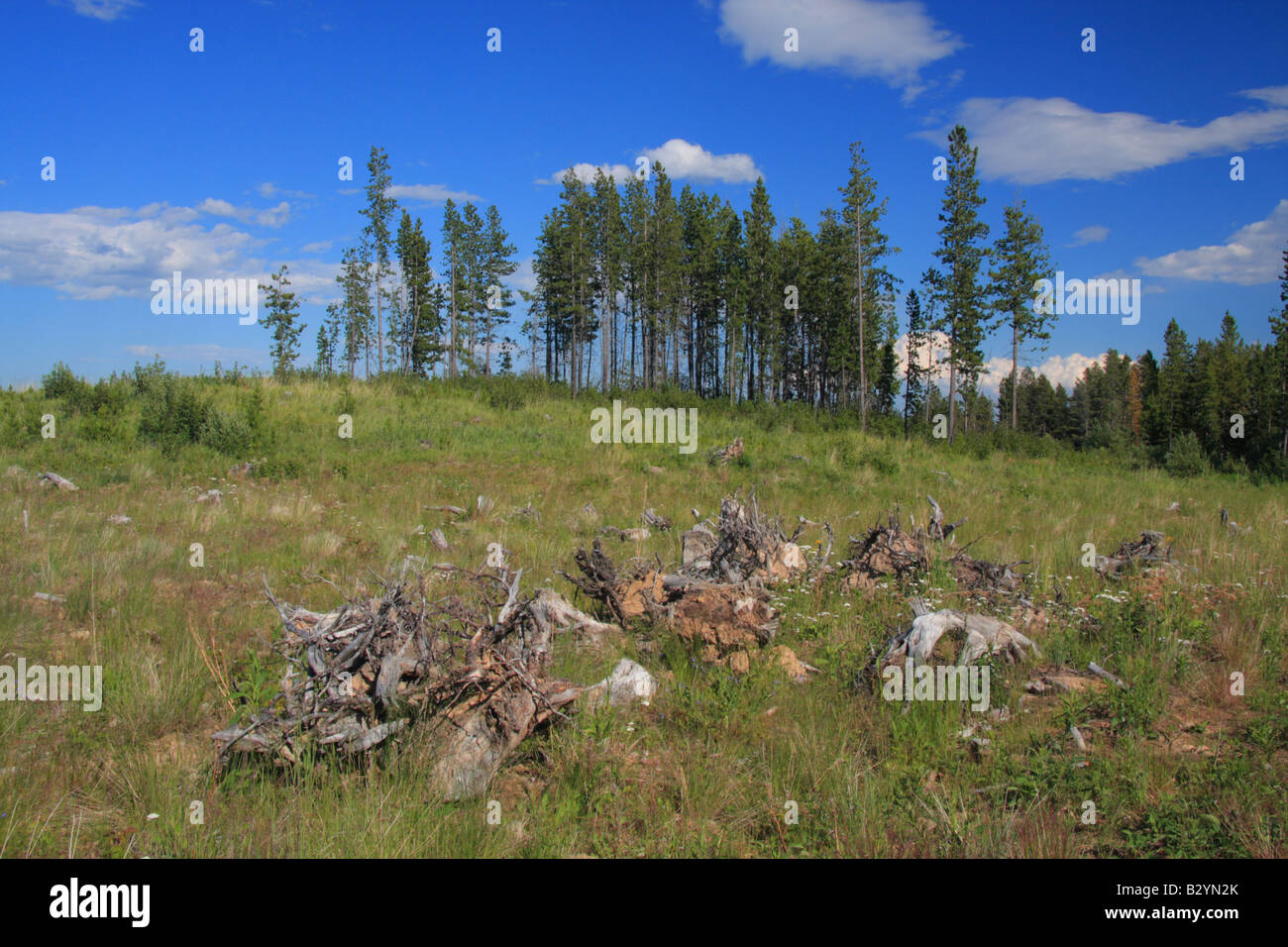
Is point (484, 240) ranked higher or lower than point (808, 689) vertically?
higher

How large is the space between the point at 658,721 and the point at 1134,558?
6514 mm

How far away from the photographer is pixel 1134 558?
7.50 meters

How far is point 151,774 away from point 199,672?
1.42 m

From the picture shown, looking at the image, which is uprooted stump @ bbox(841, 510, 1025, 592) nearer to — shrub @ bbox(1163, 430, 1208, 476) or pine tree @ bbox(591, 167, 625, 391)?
shrub @ bbox(1163, 430, 1208, 476)

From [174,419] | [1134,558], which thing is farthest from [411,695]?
[174,419]

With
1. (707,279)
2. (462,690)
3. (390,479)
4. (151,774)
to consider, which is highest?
(707,279)

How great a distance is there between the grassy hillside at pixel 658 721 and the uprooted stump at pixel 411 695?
139mm

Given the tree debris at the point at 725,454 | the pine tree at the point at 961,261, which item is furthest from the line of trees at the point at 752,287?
the tree debris at the point at 725,454

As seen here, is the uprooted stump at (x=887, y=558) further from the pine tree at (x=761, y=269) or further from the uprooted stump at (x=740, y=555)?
the pine tree at (x=761, y=269)

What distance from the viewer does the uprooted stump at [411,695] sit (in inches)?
131

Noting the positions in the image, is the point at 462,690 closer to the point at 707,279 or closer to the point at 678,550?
the point at 678,550

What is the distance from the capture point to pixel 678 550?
8.70 metres

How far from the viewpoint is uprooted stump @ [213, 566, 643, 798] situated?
333 centimetres
